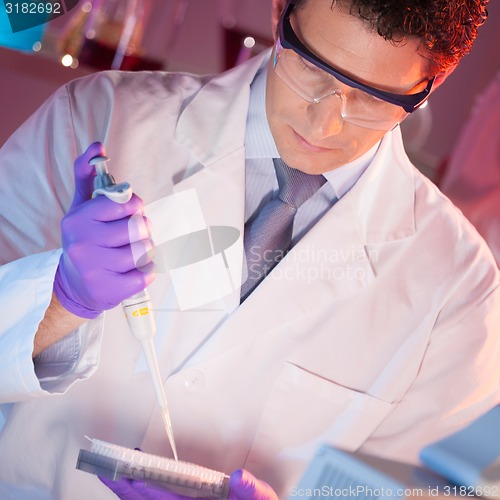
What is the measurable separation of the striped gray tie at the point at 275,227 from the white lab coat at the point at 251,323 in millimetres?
38

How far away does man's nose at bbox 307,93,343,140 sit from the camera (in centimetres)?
130

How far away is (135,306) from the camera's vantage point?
1.13 m

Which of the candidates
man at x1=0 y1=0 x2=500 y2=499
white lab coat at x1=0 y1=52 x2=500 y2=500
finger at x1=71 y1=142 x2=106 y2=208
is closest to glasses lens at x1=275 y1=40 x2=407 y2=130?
man at x1=0 y1=0 x2=500 y2=499

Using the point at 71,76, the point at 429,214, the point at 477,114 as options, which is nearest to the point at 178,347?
→ the point at 429,214

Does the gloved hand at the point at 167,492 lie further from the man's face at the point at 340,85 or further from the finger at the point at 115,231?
the man's face at the point at 340,85

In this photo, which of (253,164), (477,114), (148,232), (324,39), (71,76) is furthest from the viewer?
(477,114)

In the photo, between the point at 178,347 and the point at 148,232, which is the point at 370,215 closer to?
the point at 178,347

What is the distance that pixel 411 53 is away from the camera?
1272mm

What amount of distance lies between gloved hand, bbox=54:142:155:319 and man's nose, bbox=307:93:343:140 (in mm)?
398

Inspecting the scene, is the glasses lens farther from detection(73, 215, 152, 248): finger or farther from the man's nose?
detection(73, 215, 152, 248): finger

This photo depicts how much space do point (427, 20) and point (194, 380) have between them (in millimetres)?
814

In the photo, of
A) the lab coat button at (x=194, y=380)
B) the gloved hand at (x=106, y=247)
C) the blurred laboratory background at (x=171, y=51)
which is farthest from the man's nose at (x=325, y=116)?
the blurred laboratory background at (x=171, y=51)

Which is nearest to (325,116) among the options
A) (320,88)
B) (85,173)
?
(320,88)

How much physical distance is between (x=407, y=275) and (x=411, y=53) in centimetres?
50
